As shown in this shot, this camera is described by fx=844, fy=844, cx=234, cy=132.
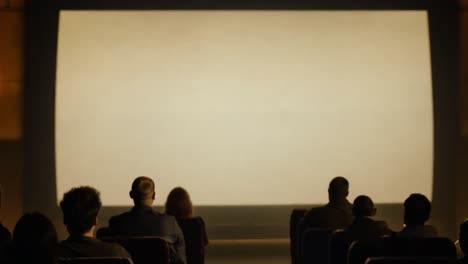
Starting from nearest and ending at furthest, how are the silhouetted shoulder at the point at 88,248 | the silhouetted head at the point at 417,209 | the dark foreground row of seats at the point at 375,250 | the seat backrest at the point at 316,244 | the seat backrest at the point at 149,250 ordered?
the dark foreground row of seats at the point at 375,250
the silhouetted shoulder at the point at 88,248
the seat backrest at the point at 149,250
the silhouetted head at the point at 417,209
the seat backrest at the point at 316,244

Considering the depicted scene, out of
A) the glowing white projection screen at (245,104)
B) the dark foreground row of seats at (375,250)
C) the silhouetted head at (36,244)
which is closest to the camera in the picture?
the silhouetted head at (36,244)

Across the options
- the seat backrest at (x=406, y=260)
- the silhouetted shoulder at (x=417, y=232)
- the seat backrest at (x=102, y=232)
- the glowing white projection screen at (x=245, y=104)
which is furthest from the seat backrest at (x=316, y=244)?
the glowing white projection screen at (x=245, y=104)

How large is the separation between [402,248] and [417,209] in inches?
24.6

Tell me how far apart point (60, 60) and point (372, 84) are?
335cm

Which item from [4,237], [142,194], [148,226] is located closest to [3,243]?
[4,237]

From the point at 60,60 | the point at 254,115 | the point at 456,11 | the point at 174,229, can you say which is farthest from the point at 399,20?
the point at 174,229

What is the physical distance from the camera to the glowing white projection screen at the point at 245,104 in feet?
29.6

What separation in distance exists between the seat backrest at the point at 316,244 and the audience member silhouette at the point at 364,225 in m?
0.23

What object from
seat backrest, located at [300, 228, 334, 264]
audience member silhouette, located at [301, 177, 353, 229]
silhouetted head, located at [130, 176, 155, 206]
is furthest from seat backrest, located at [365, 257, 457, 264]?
audience member silhouette, located at [301, 177, 353, 229]

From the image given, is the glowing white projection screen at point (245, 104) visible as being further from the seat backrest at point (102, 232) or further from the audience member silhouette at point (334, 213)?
the seat backrest at point (102, 232)

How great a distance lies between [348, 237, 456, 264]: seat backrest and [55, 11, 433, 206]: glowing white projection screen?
5.46 m

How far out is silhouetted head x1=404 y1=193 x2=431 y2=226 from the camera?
4238 mm

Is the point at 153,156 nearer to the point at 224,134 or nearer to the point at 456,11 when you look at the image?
the point at 224,134

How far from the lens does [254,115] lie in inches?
360
